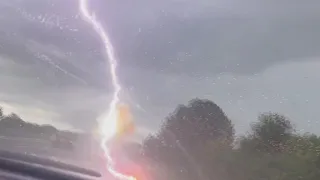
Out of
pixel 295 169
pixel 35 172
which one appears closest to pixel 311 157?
pixel 295 169

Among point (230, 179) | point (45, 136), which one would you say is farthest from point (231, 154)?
point (45, 136)

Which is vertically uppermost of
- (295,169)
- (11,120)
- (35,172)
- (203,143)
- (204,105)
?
(204,105)

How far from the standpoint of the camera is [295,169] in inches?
1501

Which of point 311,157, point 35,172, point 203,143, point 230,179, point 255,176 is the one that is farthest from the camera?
point 203,143

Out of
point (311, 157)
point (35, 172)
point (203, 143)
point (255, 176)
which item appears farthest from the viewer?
point (203, 143)

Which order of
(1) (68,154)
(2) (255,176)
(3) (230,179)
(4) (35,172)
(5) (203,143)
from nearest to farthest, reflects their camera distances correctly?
(4) (35,172)
(1) (68,154)
(2) (255,176)
(3) (230,179)
(5) (203,143)

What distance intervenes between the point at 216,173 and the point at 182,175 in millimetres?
2973

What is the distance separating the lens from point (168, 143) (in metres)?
51.9

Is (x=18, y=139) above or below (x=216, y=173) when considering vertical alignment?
below

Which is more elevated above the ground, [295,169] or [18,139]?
[295,169]

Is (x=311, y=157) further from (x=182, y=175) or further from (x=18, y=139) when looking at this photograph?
(x=18, y=139)

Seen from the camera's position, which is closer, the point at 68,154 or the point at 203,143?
the point at 68,154

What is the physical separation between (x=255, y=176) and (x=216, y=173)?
5871 mm

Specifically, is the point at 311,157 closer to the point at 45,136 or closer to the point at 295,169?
the point at 295,169
